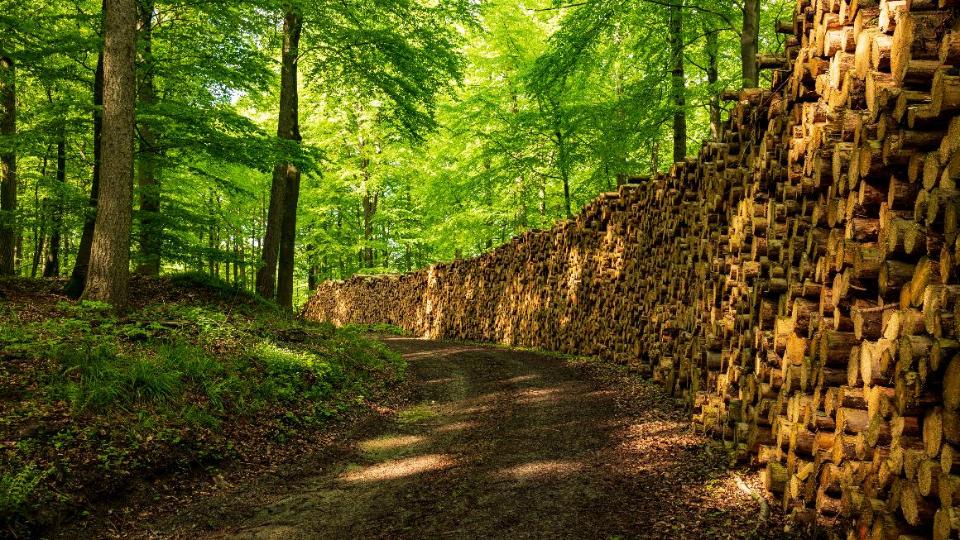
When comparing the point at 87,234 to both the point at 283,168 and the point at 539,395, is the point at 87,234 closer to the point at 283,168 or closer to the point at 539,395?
the point at 283,168

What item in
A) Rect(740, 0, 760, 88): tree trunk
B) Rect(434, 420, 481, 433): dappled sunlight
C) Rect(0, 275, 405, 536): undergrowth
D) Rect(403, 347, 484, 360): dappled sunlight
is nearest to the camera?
Rect(0, 275, 405, 536): undergrowth

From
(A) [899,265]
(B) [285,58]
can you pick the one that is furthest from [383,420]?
(B) [285,58]

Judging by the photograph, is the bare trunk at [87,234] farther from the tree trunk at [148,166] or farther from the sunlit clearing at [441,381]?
the sunlit clearing at [441,381]

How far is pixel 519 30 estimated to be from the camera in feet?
71.8

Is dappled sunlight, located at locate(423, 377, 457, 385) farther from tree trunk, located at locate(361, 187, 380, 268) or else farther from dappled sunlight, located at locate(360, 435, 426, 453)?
tree trunk, located at locate(361, 187, 380, 268)

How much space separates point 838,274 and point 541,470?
3.16 metres

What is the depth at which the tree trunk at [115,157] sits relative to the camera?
28.8ft

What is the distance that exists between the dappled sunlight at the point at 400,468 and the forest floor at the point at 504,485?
2 cm

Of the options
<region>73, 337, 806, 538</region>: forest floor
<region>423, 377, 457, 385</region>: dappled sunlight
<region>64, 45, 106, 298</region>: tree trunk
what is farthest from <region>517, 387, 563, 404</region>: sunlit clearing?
<region>64, 45, 106, 298</region>: tree trunk

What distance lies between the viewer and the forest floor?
Answer: 433cm

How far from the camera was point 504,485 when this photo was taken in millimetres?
5180

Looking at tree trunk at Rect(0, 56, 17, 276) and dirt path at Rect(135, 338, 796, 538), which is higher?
tree trunk at Rect(0, 56, 17, 276)

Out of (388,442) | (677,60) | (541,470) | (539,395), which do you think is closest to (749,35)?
(677,60)

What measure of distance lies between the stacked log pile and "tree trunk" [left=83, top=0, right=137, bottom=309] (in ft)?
28.1
